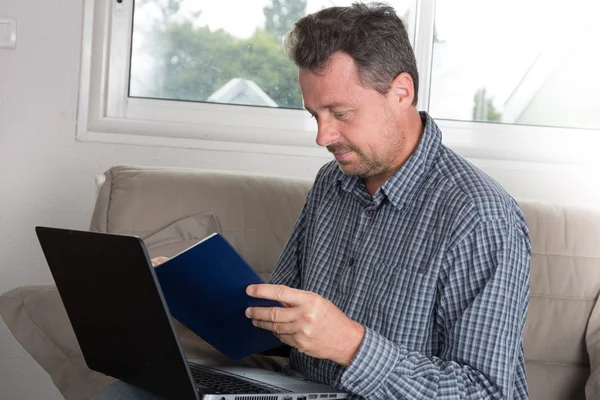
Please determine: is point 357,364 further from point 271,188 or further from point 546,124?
point 546,124

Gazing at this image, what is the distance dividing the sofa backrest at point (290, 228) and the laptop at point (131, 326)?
0.56m

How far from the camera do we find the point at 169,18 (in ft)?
8.20

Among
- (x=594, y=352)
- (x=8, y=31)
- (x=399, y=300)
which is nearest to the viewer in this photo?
(x=399, y=300)

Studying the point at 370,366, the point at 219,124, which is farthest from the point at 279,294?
the point at 219,124

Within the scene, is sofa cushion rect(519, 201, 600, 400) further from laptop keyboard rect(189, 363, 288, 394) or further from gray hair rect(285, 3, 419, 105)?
laptop keyboard rect(189, 363, 288, 394)

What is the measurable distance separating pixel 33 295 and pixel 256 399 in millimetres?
802

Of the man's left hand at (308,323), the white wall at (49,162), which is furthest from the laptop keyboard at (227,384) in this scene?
the white wall at (49,162)

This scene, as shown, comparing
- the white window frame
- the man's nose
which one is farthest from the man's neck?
the white window frame

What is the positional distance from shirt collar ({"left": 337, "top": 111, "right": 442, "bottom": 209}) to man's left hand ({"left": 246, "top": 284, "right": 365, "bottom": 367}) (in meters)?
0.29

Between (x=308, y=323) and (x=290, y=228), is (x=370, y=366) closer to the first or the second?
(x=308, y=323)

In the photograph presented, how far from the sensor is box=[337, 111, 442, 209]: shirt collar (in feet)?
4.59

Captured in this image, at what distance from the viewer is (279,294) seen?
1115 millimetres

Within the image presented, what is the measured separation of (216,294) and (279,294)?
140mm

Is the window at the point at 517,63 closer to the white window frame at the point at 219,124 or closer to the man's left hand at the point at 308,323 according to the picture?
the white window frame at the point at 219,124
